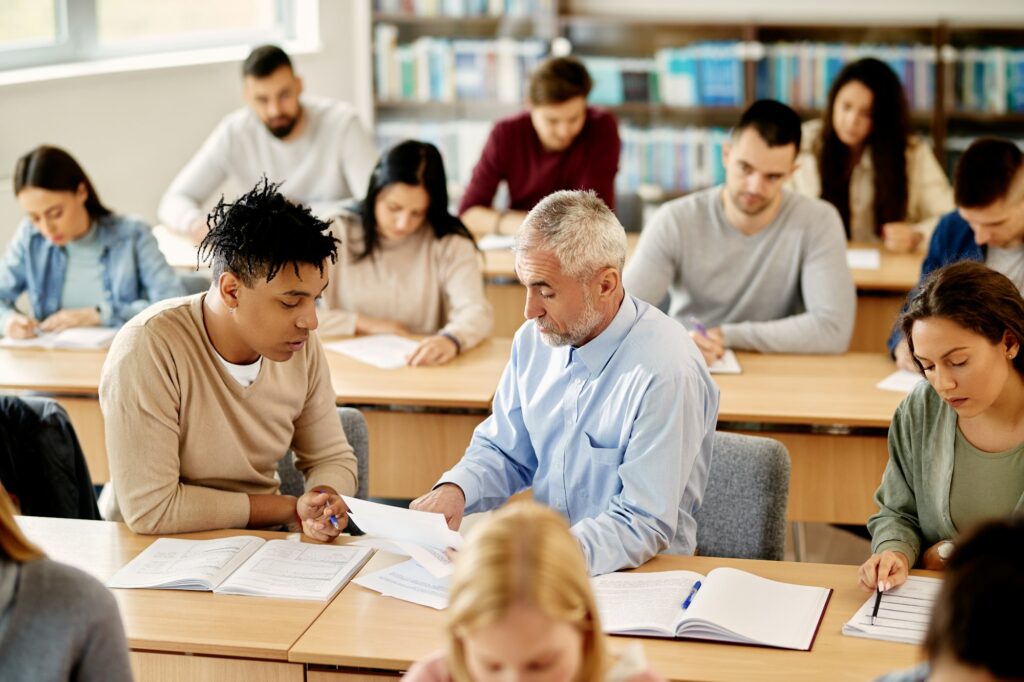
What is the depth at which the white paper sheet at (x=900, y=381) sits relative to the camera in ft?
10.8

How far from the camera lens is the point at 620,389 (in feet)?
7.71

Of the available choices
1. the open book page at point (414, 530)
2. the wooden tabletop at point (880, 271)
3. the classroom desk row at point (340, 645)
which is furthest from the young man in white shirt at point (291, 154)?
the classroom desk row at point (340, 645)

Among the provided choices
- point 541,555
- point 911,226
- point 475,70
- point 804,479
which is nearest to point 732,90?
point 475,70

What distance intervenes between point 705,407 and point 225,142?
3.30m

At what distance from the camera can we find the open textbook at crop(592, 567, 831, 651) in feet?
6.39

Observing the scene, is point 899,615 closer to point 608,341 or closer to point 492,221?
point 608,341

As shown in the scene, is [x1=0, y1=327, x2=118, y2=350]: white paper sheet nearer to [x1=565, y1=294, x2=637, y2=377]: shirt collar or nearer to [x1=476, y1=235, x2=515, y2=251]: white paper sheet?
[x1=476, y1=235, x2=515, y2=251]: white paper sheet

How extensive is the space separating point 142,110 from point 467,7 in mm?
1874

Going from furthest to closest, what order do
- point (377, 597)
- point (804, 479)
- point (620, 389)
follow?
point (804, 479) < point (620, 389) < point (377, 597)

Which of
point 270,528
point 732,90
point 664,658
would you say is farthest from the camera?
point 732,90

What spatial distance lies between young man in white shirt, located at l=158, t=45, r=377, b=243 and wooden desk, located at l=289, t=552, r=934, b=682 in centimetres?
322

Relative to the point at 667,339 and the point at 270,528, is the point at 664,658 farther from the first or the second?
the point at 270,528

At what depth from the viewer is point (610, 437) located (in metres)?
2.38

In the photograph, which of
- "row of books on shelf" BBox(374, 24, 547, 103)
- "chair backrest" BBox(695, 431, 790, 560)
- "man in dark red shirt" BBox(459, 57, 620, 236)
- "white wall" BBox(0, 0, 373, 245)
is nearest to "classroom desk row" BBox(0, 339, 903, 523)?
"chair backrest" BBox(695, 431, 790, 560)
